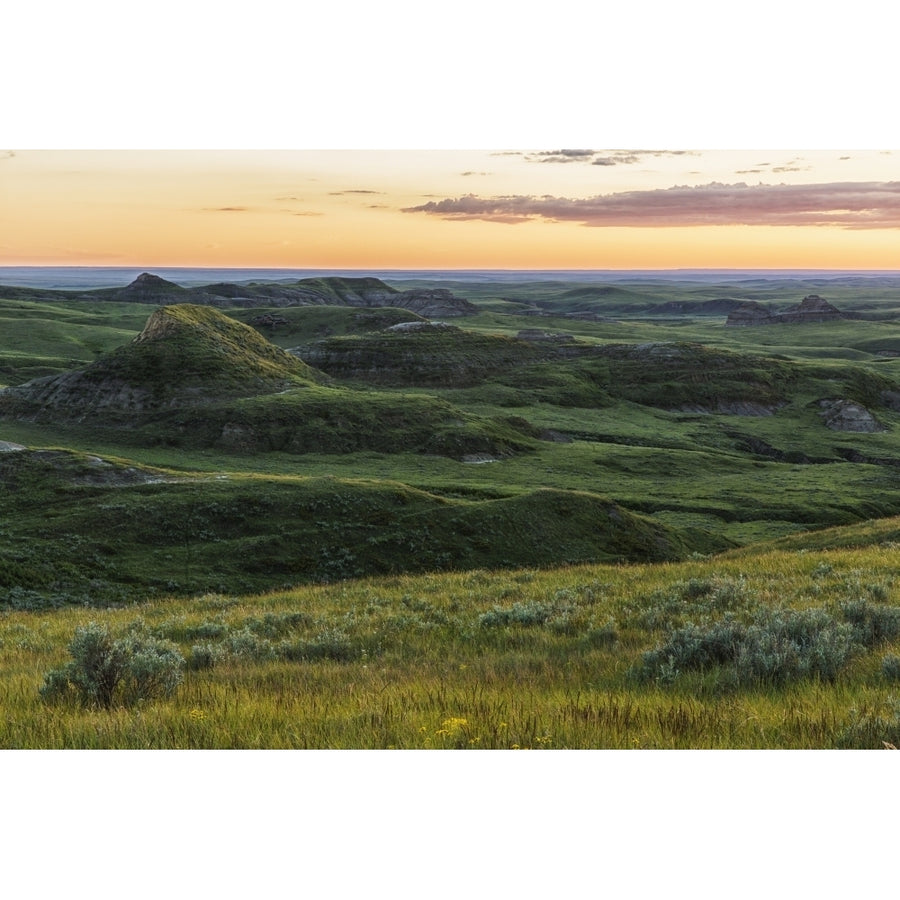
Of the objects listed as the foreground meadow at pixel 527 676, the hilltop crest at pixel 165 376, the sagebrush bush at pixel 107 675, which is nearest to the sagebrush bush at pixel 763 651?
the foreground meadow at pixel 527 676

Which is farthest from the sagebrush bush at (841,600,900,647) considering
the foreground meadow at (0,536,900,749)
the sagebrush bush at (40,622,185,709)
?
the sagebrush bush at (40,622,185,709)

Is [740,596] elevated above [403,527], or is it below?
above

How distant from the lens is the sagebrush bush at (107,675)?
8281mm

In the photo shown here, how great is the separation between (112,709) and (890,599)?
457 inches

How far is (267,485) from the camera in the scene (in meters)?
49.3

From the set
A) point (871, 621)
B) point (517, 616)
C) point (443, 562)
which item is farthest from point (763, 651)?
point (443, 562)

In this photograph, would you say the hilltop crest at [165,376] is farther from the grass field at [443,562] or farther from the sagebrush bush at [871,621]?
the sagebrush bush at [871,621]

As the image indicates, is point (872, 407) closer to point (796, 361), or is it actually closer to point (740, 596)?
point (796, 361)

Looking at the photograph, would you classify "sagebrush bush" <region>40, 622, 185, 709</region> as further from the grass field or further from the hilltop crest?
the hilltop crest

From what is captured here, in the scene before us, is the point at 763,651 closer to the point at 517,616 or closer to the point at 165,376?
the point at 517,616

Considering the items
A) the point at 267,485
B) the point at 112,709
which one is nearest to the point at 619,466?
the point at 267,485

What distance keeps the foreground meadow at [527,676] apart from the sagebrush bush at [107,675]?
0.15m

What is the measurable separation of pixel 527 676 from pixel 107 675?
Result: 4587 millimetres

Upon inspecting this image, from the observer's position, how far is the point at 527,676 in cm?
888
